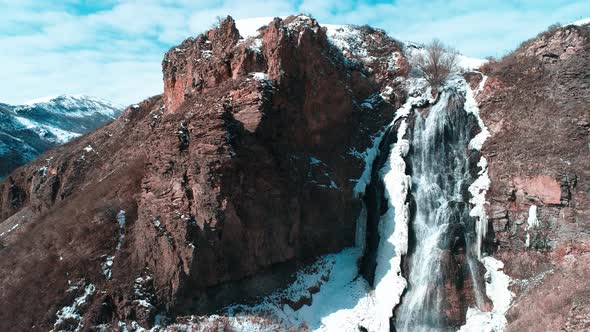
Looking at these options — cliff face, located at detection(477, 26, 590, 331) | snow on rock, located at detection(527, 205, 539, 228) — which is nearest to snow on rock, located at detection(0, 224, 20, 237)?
cliff face, located at detection(477, 26, 590, 331)

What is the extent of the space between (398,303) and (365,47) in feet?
58.5

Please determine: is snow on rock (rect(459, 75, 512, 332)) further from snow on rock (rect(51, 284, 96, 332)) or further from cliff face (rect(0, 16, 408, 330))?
snow on rock (rect(51, 284, 96, 332))

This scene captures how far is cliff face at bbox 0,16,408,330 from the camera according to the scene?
18016 millimetres

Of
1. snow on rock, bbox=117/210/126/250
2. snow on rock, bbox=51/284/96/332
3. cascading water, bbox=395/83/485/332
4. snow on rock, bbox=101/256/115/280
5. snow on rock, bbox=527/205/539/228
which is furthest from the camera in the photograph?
snow on rock, bbox=527/205/539/228

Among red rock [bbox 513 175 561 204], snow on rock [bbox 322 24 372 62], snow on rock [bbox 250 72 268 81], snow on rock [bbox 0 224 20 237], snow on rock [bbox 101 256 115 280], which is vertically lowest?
snow on rock [bbox 0 224 20 237]

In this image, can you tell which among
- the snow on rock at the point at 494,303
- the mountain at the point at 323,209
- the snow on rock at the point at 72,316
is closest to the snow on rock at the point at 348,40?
the mountain at the point at 323,209

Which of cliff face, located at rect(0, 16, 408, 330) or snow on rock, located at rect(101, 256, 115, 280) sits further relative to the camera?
snow on rock, located at rect(101, 256, 115, 280)

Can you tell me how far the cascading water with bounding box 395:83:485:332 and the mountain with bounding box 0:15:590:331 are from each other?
8 centimetres

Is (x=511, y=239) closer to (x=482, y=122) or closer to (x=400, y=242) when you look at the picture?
(x=400, y=242)

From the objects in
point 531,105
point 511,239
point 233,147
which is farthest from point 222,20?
point 511,239

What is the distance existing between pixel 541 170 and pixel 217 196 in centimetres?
1491

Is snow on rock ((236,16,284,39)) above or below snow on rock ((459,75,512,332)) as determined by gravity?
above

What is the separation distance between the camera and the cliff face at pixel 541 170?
18.5 metres

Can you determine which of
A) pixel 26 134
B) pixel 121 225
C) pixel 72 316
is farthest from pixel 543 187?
pixel 26 134
